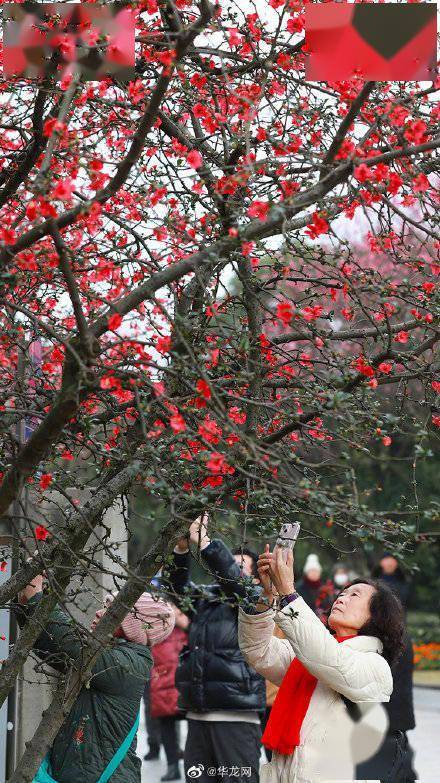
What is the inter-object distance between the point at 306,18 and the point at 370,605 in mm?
2285

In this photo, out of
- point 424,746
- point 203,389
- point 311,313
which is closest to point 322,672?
point 311,313

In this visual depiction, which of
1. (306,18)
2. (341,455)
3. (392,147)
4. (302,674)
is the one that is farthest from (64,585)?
(306,18)

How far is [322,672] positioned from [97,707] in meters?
1.16

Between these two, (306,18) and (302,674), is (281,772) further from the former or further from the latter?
(306,18)

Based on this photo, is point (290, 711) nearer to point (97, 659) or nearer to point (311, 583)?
point (97, 659)

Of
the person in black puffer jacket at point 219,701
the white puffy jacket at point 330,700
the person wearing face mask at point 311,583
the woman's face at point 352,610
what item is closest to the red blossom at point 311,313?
the white puffy jacket at point 330,700

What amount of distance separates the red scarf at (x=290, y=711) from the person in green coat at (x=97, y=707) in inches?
22.7

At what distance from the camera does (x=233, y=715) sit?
21.3 ft

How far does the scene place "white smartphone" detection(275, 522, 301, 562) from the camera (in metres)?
3.92

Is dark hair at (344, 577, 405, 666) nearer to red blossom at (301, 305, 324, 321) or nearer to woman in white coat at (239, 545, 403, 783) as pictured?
woman in white coat at (239, 545, 403, 783)

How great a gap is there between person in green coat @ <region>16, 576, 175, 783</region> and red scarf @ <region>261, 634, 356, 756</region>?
1.89 feet

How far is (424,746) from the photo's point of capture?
11766mm

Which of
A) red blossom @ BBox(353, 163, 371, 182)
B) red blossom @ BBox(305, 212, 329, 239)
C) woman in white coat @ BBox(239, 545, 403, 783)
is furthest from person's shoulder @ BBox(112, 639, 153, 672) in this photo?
red blossom @ BBox(353, 163, 371, 182)

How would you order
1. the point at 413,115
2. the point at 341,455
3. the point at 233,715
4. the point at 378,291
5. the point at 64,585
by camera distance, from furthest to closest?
1. the point at 233,715
2. the point at 64,585
3. the point at 413,115
4. the point at 378,291
5. the point at 341,455
